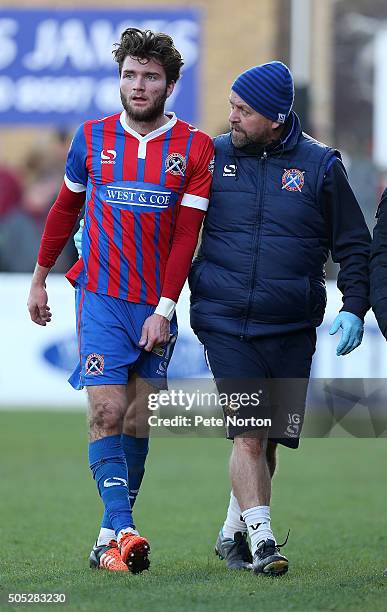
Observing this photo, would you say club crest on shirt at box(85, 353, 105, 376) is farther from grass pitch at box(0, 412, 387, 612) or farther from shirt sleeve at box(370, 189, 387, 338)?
shirt sleeve at box(370, 189, 387, 338)

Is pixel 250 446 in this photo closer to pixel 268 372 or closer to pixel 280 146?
pixel 268 372

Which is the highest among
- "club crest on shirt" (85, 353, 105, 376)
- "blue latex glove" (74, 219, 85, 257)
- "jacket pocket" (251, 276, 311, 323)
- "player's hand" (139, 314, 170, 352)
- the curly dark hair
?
the curly dark hair

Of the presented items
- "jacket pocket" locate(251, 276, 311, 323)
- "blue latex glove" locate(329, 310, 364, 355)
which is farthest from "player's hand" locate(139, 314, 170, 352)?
"blue latex glove" locate(329, 310, 364, 355)

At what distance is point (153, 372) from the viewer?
668 centimetres

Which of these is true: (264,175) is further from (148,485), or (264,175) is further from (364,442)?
(364,442)

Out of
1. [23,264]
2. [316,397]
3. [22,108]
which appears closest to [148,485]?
[316,397]

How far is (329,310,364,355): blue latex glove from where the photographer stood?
6.49 meters

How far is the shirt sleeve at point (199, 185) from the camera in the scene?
6.56 meters

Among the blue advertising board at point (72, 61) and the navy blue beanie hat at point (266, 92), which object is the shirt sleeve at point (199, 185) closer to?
the navy blue beanie hat at point (266, 92)

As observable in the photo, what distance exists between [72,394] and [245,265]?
34.9 ft

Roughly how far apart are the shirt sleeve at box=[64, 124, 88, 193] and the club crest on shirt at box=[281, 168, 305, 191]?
89 cm

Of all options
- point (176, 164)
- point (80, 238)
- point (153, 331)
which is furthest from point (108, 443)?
point (176, 164)

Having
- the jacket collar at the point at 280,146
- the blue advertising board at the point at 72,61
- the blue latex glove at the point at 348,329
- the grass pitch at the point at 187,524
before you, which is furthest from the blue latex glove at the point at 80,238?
the blue advertising board at the point at 72,61

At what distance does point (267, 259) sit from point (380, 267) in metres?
0.50
